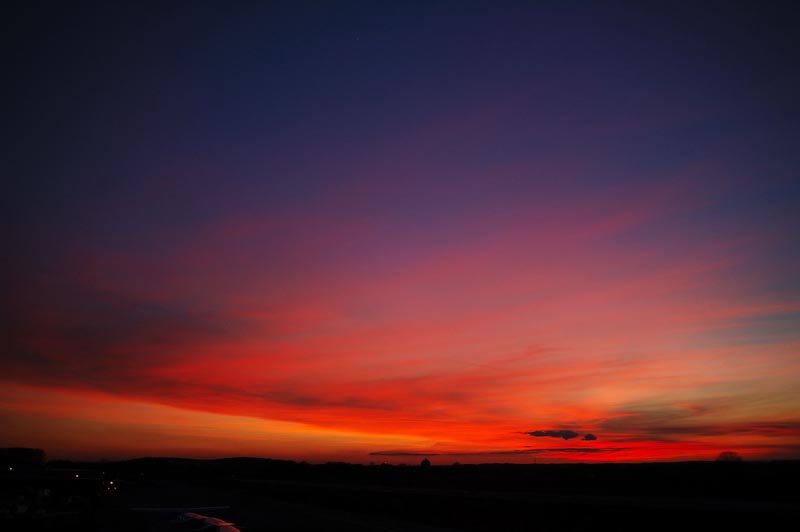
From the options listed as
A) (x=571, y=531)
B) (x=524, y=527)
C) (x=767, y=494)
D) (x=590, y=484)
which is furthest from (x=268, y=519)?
(x=590, y=484)

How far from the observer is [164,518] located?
113 ft

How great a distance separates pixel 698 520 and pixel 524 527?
9.92 meters

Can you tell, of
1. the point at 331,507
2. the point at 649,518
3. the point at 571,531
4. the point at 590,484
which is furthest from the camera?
the point at 590,484

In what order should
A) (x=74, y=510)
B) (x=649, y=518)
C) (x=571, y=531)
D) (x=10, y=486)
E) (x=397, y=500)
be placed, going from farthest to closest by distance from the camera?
(x=397, y=500) < (x=649, y=518) < (x=571, y=531) < (x=74, y=510) < (x=10, y=486)

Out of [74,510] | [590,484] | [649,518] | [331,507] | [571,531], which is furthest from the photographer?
[590,484]

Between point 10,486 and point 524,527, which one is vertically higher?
point 10,486

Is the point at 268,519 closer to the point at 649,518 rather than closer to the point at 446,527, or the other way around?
the point at 446,527

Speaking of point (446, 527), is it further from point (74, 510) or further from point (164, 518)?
point (74, 510)

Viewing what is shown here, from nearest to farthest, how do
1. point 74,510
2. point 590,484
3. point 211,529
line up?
point 211,529 < point 74,510 < point 590,484

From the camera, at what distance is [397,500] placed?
176ft

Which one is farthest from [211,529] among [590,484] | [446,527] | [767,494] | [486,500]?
[590,484]

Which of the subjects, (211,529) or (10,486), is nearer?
(211,529)

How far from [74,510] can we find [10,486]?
403 cm

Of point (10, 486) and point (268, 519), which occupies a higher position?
point (10, 486)
